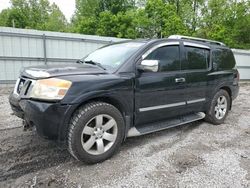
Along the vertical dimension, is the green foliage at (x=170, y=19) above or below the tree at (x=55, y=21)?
below

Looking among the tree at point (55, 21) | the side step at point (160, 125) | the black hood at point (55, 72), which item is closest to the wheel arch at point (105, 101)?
the side step at point (160, 125)

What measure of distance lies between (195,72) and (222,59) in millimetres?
1190

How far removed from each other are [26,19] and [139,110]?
4378 centimetres

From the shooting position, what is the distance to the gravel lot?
2.82m

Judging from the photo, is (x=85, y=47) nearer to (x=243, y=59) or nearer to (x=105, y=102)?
(x=105, y=102)

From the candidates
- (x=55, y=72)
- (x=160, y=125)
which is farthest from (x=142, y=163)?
(x=55, y=72)

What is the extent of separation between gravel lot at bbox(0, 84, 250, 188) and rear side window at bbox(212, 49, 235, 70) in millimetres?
1460

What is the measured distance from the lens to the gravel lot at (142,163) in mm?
2818

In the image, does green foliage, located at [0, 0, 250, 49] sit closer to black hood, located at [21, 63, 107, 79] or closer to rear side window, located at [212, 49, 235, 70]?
rear side window, located at [212, 49, 235, 70]

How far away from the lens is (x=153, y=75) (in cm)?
372

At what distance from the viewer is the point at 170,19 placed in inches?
942

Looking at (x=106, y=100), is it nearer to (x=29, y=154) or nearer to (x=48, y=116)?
(x=48, y=116)

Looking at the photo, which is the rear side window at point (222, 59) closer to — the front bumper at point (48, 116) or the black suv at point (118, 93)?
the black suv at point (118, 93)

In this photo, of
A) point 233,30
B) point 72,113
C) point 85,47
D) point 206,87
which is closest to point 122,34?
point 233,30
